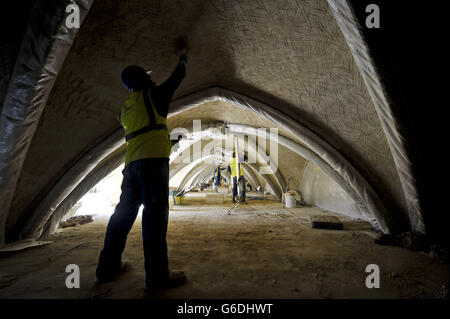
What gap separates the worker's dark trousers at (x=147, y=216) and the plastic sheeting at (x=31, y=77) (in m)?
1.30

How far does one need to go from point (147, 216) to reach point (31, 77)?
1.80 m

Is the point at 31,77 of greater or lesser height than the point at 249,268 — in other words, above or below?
above

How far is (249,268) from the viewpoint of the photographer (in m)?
1.92

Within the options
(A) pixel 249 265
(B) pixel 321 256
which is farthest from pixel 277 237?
(A) pixel 249 265

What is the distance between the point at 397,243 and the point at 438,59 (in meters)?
2.34

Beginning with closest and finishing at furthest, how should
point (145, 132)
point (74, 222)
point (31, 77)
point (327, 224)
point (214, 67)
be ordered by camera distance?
point (145, 132) → point (31, 77) → point (214, 67) → point (327, 224) → point (74, 222)

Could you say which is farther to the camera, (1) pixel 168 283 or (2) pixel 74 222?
(2) pixel 74 222

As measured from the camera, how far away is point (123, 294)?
1.44 metres

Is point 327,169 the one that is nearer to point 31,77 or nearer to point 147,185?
point 147,185

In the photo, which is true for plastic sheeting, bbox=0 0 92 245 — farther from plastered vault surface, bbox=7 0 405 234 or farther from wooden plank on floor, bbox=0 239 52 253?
wooden plank on floor, bbox=0 239 52 253

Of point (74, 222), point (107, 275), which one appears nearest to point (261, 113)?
point (107, 275)

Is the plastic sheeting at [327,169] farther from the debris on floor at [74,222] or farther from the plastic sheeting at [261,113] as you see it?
the debris on floor at [74,222]

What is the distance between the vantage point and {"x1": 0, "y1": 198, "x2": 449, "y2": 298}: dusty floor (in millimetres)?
1488

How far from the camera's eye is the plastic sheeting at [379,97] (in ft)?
5.60
